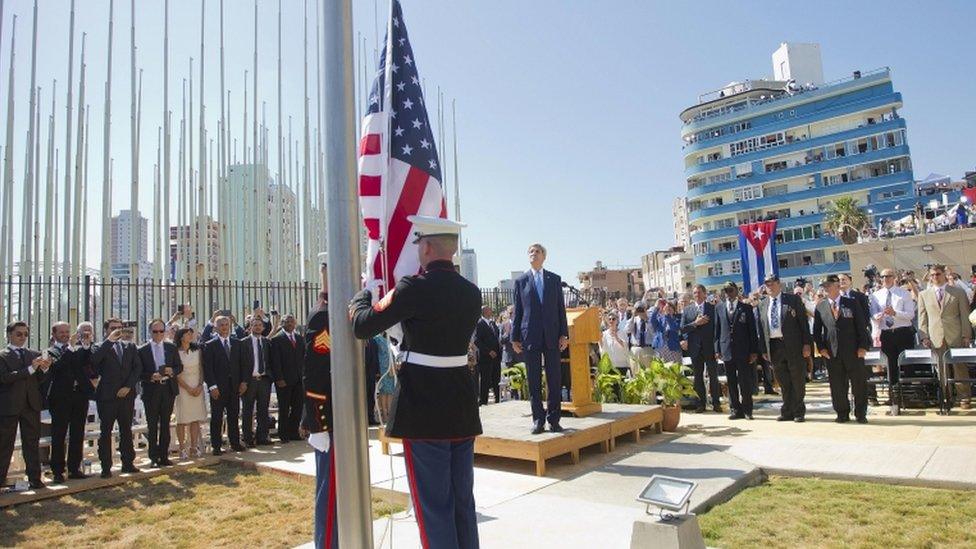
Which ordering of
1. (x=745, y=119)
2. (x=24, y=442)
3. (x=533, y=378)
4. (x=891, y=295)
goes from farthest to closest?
(x=745, y=119) < (x=891, y=295) < (x=24, y=442) < (x=533, y=378)

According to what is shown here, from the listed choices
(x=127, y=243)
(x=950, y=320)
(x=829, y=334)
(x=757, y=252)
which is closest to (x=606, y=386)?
(x=829, y=334)

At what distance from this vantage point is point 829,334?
29.0ft

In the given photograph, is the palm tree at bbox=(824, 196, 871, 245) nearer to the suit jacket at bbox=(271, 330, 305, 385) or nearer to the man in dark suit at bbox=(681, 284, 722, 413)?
the man in dark suit at bbox=(681, 284, 722, 413)

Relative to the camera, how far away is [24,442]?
7.32 m

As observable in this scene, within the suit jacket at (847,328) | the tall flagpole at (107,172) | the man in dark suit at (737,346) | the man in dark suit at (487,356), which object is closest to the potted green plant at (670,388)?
the man in dark suit at (737,346)

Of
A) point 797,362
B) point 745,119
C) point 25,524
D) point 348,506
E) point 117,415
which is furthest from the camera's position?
point 745,119

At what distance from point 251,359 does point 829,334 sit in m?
8.76

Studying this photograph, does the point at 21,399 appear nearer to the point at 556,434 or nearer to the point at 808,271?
the point at 556,434

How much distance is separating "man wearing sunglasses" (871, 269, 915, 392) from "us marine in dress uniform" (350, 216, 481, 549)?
9146mm

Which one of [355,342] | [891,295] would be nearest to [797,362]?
[891,295]

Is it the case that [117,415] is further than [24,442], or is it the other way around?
[117,415]

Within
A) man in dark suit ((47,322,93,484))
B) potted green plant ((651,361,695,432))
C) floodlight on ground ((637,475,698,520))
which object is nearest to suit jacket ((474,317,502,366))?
potted green plant ((651,361,695,432))

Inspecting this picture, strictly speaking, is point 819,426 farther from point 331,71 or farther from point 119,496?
point 119,496

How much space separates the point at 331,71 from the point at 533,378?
4788 millimetres
